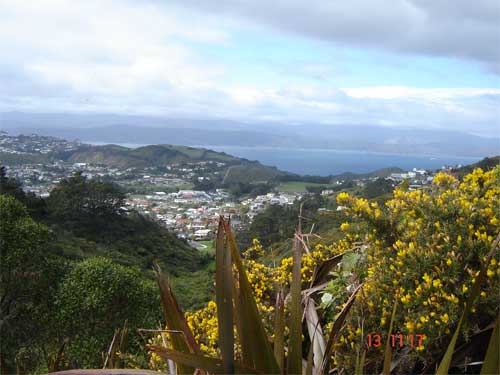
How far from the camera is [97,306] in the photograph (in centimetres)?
948

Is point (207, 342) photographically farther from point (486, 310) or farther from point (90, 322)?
point (90, 322)

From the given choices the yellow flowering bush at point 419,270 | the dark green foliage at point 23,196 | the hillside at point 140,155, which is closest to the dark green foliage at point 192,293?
the dark green foliage at point 23,196

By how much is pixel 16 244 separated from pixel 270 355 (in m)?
9.31

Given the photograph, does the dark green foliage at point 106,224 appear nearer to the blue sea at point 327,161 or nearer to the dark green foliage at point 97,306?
the dark green foliage at point 97,306

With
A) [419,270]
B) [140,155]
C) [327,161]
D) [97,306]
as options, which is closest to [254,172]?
[327,161]

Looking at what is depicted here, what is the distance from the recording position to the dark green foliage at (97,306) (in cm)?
943

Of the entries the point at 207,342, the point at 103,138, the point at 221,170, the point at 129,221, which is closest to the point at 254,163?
the point at 221,170

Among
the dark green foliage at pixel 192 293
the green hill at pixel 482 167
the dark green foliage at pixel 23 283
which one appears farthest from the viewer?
the dark green foliage at pixel 192 293
